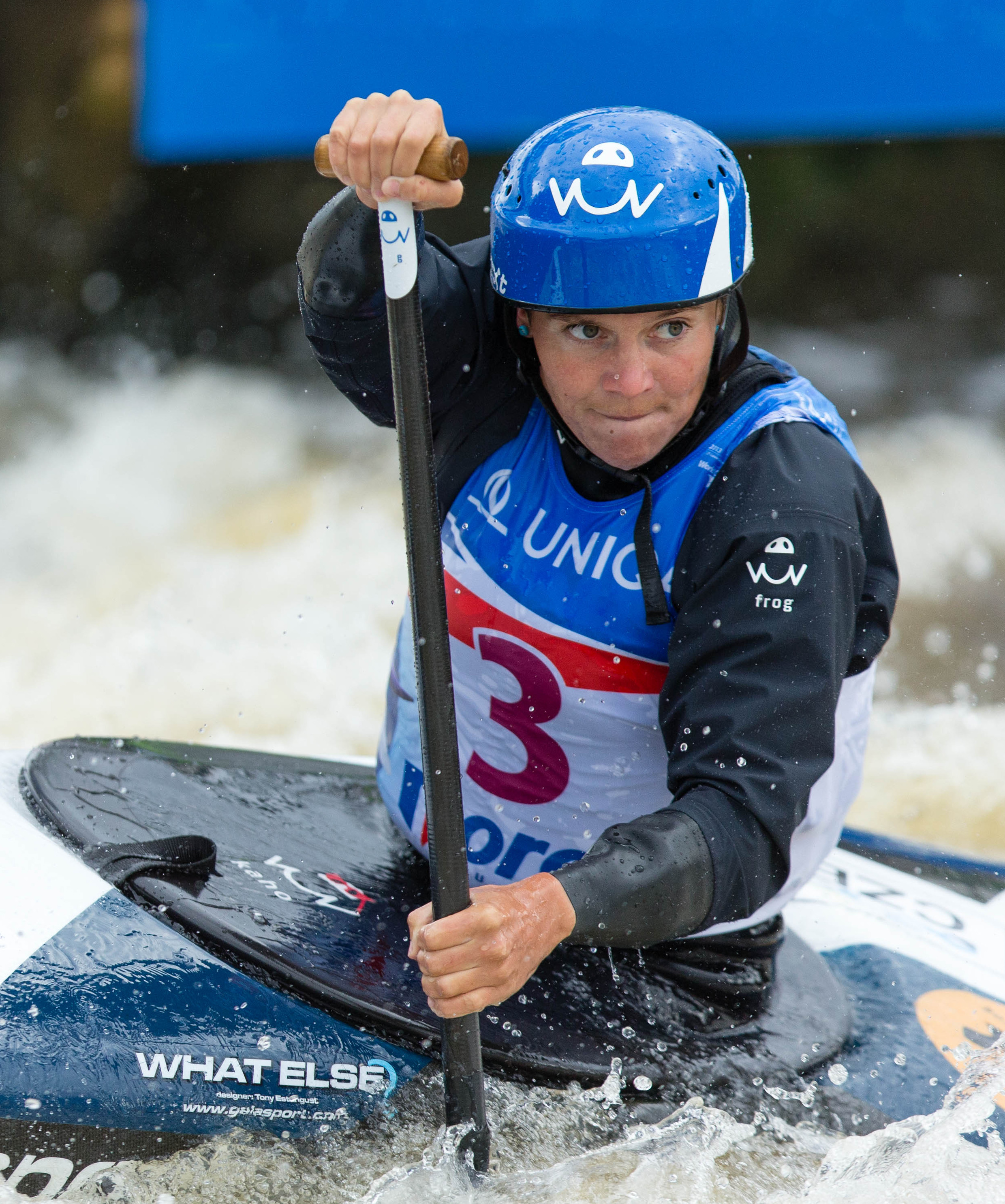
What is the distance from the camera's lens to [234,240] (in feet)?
32.2

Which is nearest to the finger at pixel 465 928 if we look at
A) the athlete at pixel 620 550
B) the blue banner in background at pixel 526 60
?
the athlete at pixel 620 550

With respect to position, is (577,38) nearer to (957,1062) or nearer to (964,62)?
(964,62)

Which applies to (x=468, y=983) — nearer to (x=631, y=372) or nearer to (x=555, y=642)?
(x=555, y=642)

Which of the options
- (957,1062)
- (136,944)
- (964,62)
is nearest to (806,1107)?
(957,1062)

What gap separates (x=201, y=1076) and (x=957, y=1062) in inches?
41.8

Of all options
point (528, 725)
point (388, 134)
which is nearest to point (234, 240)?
point (528, 725)

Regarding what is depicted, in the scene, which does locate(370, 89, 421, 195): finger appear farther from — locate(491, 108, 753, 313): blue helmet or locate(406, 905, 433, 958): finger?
locate(491, 108, 753, 313): blue helmet

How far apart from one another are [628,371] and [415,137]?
41 cm

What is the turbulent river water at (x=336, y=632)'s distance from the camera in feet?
4.73

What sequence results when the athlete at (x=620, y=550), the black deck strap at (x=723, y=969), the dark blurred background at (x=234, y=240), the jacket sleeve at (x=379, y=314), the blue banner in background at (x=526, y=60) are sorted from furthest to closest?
the dark blurred background at (x=234, y=240)
the blue banner in background at (x=526, y=60)
the black deck strap at (x=723, y=969)
the jacket sleeve at (x=379, y=314)
the athlete at (x=620, y=550)

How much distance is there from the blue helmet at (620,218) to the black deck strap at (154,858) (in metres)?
0.81

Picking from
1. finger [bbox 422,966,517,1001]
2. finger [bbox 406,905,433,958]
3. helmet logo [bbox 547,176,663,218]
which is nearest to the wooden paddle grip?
finger [bbox 406,905,433,958]

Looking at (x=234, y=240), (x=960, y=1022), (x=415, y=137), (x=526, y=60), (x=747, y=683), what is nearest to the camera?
(x=415, y=137)

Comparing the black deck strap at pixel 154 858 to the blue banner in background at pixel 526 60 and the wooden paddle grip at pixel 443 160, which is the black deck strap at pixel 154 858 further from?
the blue banner in background at pixel 526 60
